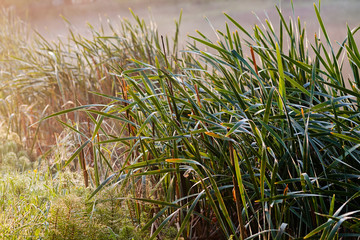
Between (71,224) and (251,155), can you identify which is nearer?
(71,224)

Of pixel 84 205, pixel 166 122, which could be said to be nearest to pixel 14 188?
pixel 84 205

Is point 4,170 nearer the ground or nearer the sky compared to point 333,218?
nearer the ground

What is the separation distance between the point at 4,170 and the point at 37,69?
1144 mm

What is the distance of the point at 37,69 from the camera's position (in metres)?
3.37

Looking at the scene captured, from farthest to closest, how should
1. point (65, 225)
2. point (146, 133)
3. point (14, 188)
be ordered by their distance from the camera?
point (14, 188), point (146, 133), point (65, 225)

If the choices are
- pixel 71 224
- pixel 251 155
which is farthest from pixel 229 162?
pixel 71 224

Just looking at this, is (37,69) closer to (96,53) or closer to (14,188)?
(96,53)

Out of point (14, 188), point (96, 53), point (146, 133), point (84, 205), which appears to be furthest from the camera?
point (96, 53)

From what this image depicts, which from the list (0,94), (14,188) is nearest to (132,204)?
(14,188)

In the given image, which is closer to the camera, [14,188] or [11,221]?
[11,221]

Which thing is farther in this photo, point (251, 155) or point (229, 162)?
point (251, 155)

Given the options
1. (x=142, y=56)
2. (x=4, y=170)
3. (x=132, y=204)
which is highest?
(x=142, y=56)

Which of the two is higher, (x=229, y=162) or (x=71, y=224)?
(x=229, y=162)

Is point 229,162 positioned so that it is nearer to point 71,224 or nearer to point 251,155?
point 251,155
